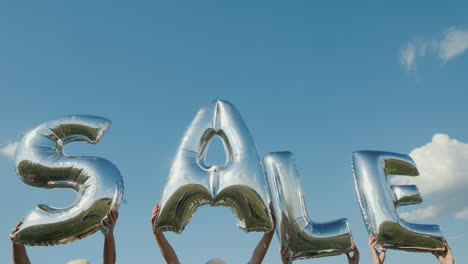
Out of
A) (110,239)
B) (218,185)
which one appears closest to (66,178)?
(110,239)

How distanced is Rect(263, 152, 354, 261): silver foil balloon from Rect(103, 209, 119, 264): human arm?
1.62 meters

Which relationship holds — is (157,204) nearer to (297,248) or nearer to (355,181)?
(297,248)

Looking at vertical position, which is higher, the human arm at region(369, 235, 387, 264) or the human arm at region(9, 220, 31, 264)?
the human arm at region(9, 220, 31, 264)

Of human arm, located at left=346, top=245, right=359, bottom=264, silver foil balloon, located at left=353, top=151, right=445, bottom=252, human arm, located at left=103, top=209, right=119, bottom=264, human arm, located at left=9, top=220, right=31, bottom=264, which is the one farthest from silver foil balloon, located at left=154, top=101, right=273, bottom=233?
human arm, located at left=9, top=220, right=31, bottom=264

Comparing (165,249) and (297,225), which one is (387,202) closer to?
(297,225)

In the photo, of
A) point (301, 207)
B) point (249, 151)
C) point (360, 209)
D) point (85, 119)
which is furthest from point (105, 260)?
point (360, 209)

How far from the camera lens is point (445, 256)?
15.2ft

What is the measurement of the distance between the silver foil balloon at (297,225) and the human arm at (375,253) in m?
0.33

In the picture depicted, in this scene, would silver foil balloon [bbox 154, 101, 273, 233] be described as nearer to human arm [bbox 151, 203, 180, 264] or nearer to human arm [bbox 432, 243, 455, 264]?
human arm [bbox 151, 203, 180, 264]

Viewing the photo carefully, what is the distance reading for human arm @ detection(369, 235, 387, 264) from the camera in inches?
177

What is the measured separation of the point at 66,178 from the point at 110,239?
79cm

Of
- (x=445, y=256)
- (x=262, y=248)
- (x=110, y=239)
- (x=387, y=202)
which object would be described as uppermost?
(x=387, y=202)

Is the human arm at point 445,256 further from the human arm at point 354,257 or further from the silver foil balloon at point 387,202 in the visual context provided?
the human arm at point 354,257

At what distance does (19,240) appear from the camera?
4.02m
